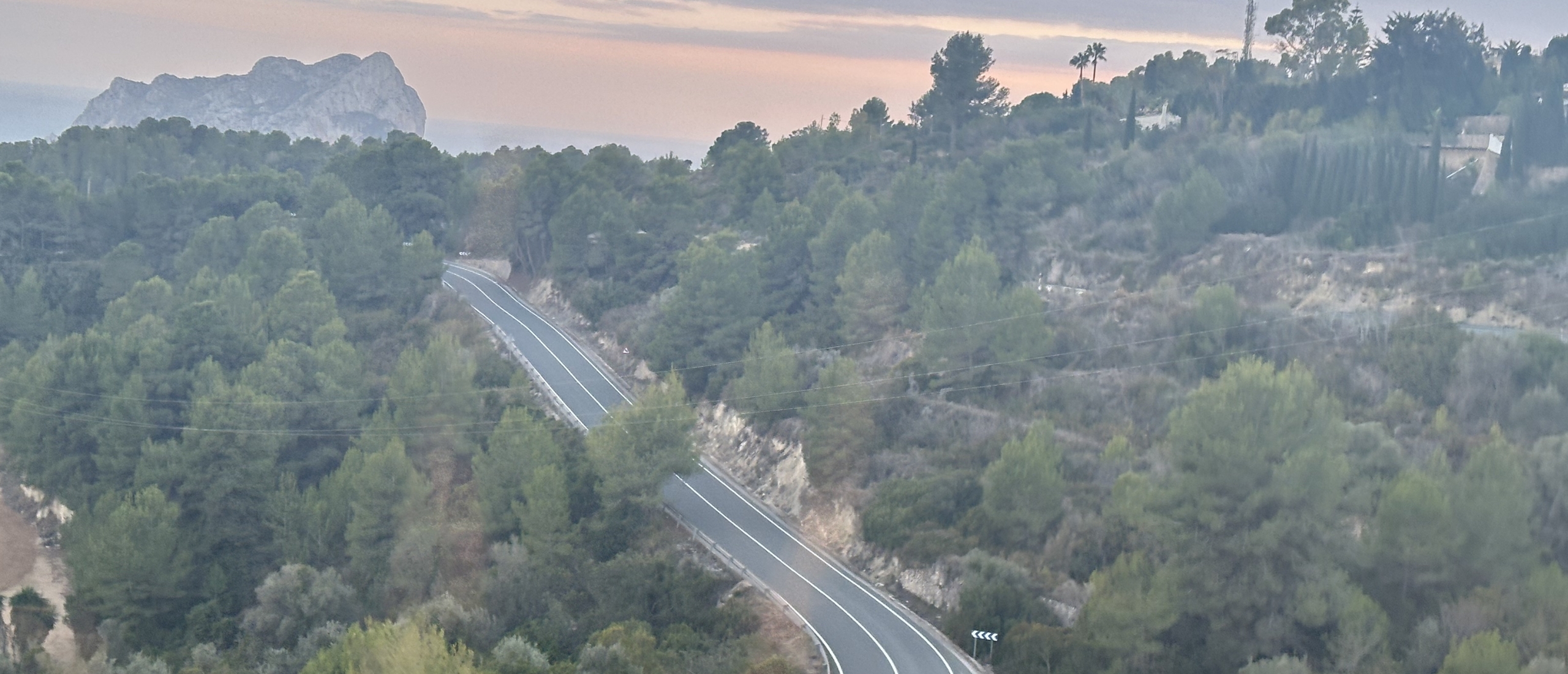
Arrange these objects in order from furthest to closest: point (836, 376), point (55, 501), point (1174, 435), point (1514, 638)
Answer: point (55, 501) < point (836, 376) < point (1174, 435) < point (1514, 638)

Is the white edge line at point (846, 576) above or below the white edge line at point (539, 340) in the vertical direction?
below

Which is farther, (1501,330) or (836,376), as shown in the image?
(836,376)

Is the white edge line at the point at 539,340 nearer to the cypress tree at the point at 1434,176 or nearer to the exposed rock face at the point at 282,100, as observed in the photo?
the cypress tree at the point at 1434,176

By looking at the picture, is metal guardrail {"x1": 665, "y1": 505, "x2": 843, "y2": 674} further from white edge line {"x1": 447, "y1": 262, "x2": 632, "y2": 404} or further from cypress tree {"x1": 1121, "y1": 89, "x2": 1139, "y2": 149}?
Result: cypress tree {"x1": 1121, "y1": 89, "x2": 1139, "y2": 149}

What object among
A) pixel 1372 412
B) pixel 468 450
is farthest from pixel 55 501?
Answer: pixel 1372 412

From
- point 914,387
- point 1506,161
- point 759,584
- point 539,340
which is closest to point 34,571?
point 539,340

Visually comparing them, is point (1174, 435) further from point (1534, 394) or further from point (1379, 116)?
point (1379, 116)

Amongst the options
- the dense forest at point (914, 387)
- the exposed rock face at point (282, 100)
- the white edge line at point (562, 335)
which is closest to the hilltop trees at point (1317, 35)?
the dense forest at point (914, 387)

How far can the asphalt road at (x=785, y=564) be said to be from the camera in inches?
1045

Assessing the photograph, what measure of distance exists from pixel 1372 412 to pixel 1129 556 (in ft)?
30.6

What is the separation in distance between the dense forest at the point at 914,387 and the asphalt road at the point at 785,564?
1249 mm

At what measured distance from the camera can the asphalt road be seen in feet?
87.0

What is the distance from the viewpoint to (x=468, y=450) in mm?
41219

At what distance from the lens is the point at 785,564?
109 ft
